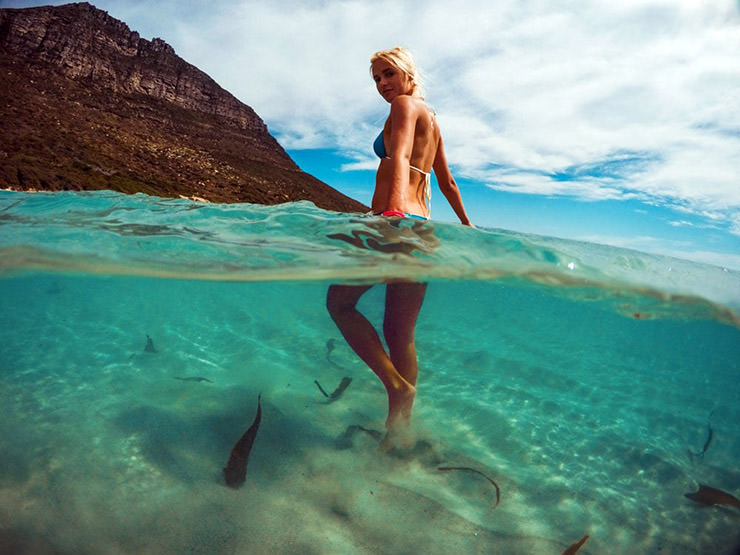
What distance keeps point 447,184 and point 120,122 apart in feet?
240

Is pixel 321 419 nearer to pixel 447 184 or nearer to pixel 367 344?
pixel 367 344

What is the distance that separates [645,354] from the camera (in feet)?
54.3

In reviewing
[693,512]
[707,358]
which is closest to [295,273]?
[693,512]

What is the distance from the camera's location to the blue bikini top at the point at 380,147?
11.0ft

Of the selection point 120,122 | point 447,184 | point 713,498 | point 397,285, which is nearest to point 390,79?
point 447,184

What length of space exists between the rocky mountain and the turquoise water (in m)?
28.1

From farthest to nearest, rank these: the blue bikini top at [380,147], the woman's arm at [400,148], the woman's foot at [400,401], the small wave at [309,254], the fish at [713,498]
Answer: the small wave at [309,254], the fish at [713,498], the blue bikini top at [380,147], the woman's foot at [400,401], the woman's arm at [400,148]

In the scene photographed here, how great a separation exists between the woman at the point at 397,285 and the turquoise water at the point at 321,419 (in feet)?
1.50

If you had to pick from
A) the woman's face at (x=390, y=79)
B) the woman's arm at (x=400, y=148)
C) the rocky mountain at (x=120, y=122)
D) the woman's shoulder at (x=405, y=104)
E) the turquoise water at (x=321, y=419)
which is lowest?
the turquoise water at (x=321, y=419)

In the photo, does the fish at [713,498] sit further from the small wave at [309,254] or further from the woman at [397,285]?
the woman at [397,285]

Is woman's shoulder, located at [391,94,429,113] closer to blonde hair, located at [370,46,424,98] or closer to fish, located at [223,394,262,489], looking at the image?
blonde hair, located at [370,46,424,98]

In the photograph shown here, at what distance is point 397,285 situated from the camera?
11.9 feet

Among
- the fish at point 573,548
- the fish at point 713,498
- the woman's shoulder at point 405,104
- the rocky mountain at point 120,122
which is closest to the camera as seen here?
the woman's shoulder at point 405,104

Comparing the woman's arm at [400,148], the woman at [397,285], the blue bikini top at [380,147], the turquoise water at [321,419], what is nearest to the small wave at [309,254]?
the turquoise water at [321,419]
